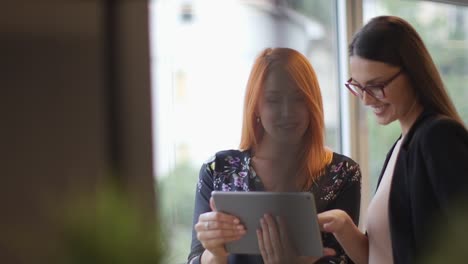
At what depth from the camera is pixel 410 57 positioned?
3.80 feet

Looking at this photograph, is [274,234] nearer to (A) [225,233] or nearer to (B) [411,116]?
(A) [225,233]

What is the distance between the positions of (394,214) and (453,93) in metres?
1.73

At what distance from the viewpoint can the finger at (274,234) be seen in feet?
3.66

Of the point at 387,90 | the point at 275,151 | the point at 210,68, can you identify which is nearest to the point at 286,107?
the point at 275,151

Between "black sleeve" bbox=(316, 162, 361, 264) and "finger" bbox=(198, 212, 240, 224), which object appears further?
"black sleeve" bbox=(316, 162, 361, 264)

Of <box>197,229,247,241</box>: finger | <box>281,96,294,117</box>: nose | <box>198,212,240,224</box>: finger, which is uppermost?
<box>281,96,294,117</box>: nose

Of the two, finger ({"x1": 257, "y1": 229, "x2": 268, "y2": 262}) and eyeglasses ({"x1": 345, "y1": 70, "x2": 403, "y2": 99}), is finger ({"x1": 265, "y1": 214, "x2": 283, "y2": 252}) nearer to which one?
finger ({"x1": 257, "y1": 229, "x2": 268, "y2": 262})

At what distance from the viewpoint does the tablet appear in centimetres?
111

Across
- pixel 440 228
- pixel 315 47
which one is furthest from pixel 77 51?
pixel 315 47

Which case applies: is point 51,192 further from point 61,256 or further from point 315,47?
point 315,47

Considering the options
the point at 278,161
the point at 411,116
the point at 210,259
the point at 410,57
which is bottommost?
the point at 210,259

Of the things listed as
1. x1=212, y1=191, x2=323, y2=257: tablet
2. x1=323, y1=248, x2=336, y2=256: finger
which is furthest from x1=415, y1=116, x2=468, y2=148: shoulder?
x1=323, y1=248, x2=336, y2=256: finger

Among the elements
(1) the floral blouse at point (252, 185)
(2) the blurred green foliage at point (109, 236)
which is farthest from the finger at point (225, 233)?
(2) the blurred green foliage at point (109, 236)

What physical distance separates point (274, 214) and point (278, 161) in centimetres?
26
